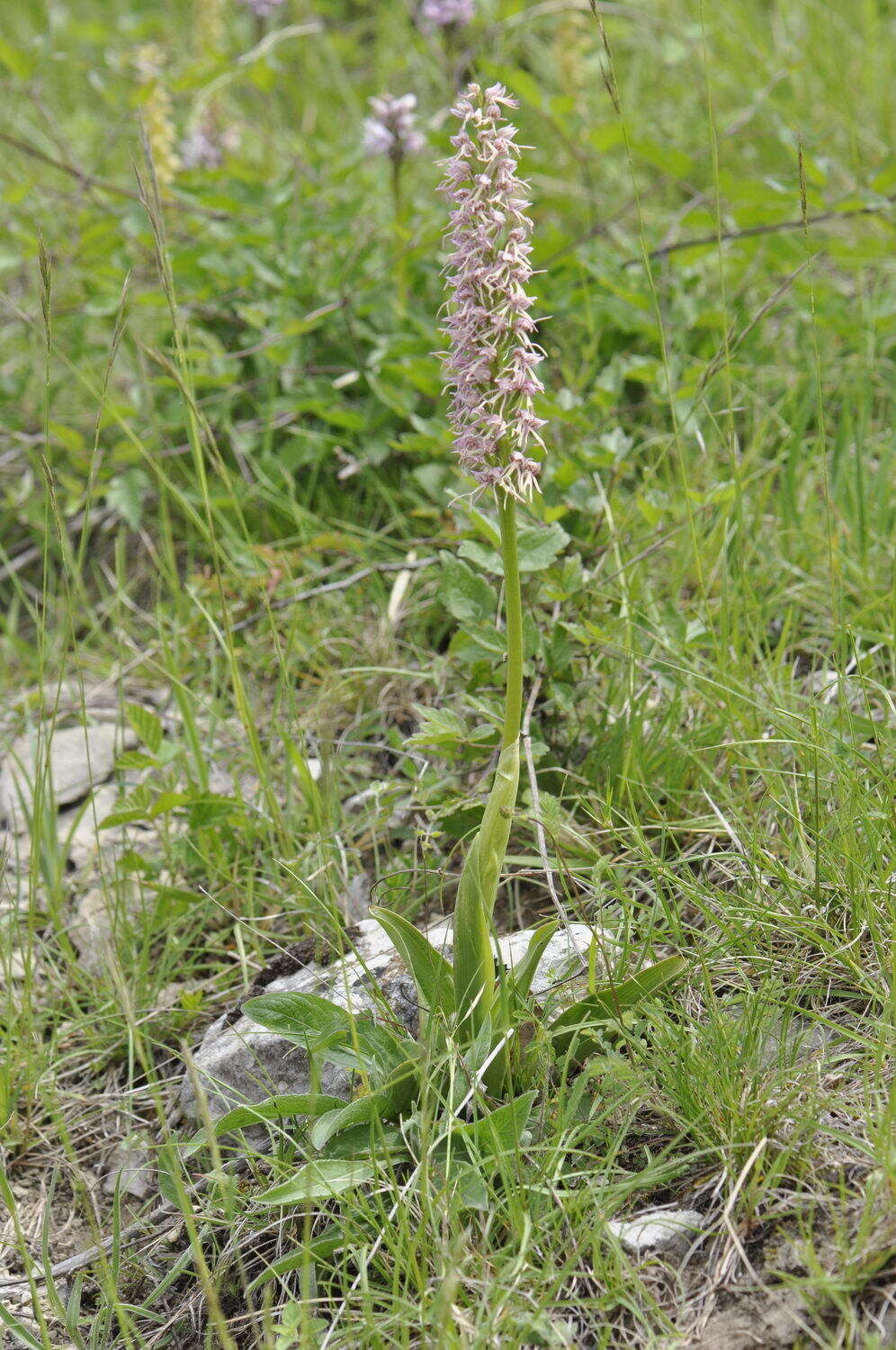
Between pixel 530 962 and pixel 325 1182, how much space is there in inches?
15.6

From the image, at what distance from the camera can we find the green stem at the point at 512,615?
1.48 meters

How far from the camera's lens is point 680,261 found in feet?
10.5

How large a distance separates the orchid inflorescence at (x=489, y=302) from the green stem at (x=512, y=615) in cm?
4

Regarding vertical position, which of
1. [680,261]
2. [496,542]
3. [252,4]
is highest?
[252,4]

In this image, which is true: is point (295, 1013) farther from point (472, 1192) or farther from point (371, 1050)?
point (472, 1192)

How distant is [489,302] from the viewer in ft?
4.60

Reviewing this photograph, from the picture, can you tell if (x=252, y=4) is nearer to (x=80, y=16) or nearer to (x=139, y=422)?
(x=139, y=422)

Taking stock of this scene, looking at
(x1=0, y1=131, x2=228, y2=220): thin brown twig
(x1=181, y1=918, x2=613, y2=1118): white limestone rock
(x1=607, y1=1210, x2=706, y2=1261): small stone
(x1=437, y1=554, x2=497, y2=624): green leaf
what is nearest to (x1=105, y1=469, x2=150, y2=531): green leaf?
(x1=0, y1=131, x2=228, y2=220): thin brown twig

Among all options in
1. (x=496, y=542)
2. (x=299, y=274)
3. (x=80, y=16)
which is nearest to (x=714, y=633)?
(x=496, y=542)

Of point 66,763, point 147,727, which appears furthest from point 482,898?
point 66,763

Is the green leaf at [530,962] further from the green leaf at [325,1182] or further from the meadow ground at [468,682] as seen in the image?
the green leaf at [325,1182]

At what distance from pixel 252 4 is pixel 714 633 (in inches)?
135

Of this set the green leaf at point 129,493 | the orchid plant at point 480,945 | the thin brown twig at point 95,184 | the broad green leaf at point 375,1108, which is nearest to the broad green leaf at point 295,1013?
the orchid plant at point 480,945

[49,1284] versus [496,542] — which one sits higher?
[496,542]
